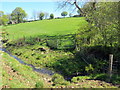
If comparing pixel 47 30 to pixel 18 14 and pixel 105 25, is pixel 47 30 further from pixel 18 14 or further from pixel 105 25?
pixel 18 14

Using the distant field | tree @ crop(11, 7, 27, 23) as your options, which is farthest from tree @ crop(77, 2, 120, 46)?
tree @ crop(11, 7, 27, 23)

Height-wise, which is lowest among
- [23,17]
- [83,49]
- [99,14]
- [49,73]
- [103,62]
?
[49,73]

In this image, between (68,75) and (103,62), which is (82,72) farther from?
(103,62)

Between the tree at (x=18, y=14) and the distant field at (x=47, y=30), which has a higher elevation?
the tree at (x=18, y=14)

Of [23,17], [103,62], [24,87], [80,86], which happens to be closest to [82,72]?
[103,62]

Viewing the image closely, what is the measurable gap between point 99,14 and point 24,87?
27.2 feet

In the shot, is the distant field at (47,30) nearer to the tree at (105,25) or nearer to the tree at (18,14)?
the tree at (105,25)

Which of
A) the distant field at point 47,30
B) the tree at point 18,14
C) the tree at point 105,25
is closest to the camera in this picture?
the tree at point 105,25

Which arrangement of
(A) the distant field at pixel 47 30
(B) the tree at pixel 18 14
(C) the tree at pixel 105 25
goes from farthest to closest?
(B) the tree at pixel 18 14 → (A) the distant field at pixel 47 30 → (C) the tree at pixel 105 25

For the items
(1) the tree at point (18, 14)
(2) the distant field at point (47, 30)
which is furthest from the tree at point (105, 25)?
(1) the tree at point (18, 14)

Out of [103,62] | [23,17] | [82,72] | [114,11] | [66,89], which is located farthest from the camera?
[23,17]

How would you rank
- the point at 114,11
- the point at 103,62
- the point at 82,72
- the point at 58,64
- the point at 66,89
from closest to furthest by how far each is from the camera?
the point at 66,89 < the point at 114,11 < the point at 82,72 < the point at 103,62 < the point at 58,64

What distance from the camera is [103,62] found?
10883 millimetres

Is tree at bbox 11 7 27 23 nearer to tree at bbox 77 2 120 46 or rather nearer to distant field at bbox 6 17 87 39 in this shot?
distant field at bbox 6 17 87 39
